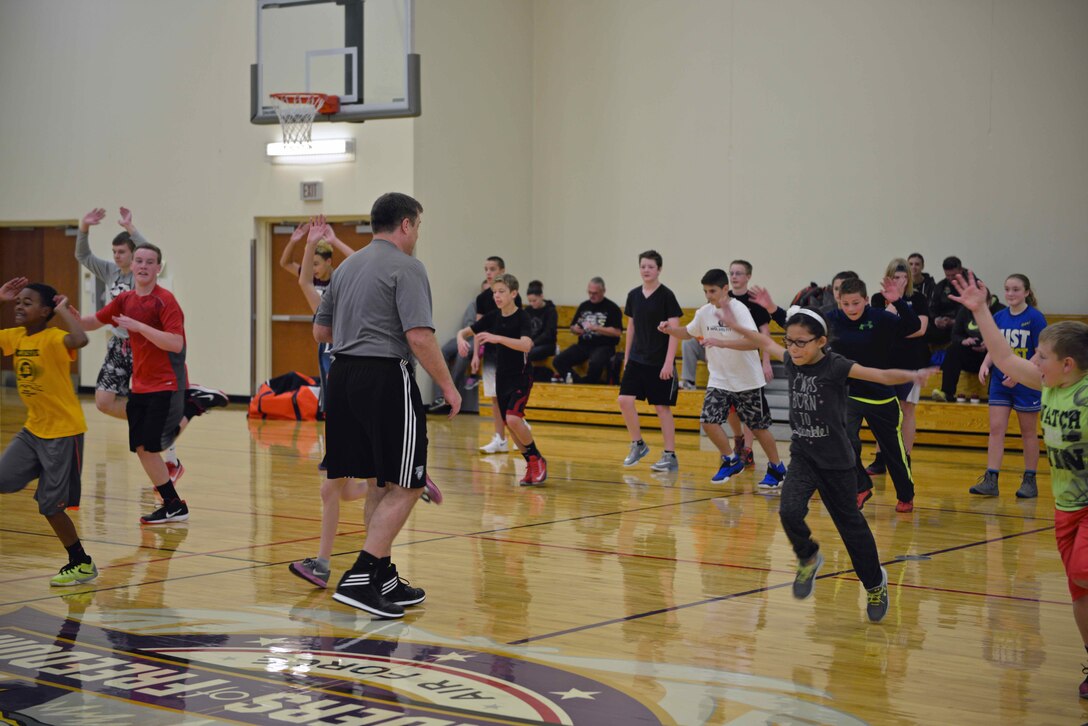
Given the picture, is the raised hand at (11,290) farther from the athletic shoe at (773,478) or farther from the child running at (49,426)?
the athletic shoe at (773,478)

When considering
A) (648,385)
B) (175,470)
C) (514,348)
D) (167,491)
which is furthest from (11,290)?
(648,385)

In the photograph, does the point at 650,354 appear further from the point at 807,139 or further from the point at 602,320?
the point at 807,139

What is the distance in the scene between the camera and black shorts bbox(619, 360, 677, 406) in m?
11.3

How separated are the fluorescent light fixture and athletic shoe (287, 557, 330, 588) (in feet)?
38.1

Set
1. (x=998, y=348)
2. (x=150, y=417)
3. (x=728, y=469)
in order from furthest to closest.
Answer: (x=728, y=469) → (x=150, y=417) → (x=998, y=348)

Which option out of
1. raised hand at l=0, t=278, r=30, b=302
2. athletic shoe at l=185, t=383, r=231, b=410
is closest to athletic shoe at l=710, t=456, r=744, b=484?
athletic shoe at l=185, t=383, r=231, b=410

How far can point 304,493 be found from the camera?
32.1ft

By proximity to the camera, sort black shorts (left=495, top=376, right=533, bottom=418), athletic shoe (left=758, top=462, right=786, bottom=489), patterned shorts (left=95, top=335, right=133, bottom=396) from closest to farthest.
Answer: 1. patterned shorts (left=95, top=335, right=133, bottom=396)
2. athletic shoe (left=758, top=462, right=786, bottom=489)
3. black shorts (left=495, top=376, right=533, bottom=418)

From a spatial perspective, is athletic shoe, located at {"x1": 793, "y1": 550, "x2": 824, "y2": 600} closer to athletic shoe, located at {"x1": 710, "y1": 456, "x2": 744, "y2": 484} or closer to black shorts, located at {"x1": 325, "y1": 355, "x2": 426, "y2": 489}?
black shorts, located at {"x1": 325, "y1": 355, "x2": 426, "y2": 489}

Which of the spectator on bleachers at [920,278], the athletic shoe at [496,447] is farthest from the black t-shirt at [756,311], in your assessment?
the spectator on bleachers at [920,278]

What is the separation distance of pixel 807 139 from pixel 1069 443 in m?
12.4

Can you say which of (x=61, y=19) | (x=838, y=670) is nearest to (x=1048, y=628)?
Result: (x=838, y=670)

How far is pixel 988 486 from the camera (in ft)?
33.5

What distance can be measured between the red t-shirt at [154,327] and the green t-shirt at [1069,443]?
5233 millimetres
